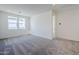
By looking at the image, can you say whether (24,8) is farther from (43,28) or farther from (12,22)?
(43,28)

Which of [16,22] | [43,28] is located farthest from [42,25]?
[16,22]

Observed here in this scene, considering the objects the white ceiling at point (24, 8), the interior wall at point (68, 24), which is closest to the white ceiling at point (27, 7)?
the white ceiling at point (24, 8)

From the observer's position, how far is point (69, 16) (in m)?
1.55

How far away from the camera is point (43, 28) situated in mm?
1696

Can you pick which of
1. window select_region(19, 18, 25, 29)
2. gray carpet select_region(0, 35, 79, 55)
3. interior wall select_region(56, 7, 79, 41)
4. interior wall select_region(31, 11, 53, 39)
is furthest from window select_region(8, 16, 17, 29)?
interior wall select_region(56, 7, 79, 41)

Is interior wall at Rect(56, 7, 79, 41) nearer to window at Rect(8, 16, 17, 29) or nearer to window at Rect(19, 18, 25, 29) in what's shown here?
window at Rect(19, 18, 25, 29)

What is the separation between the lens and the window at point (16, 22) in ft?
5.02

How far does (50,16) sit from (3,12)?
0.93 m

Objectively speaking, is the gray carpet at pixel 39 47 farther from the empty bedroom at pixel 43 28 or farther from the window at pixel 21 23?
the window at pixel 21 23

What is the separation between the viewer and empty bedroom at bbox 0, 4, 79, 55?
150cm

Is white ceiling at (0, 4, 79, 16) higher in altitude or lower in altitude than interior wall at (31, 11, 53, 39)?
higher

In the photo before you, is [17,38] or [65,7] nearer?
[65,7]
